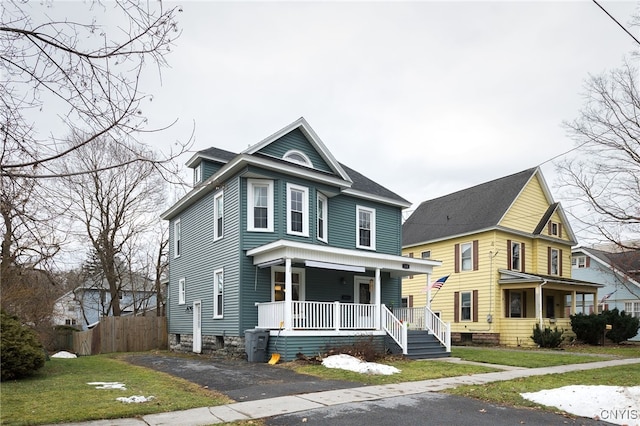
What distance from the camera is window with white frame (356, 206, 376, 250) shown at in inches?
794

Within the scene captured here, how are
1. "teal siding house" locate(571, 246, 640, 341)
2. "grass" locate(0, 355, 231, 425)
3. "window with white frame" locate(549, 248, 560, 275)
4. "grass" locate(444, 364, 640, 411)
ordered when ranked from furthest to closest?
"teal siding house" locate(571, 246, 640, 341) < "window with white frame" locate(549, 248, 560, 275) < "grass" locate(444, 364, 640, 411) < "grass" locate(0, 355, 231, 425)

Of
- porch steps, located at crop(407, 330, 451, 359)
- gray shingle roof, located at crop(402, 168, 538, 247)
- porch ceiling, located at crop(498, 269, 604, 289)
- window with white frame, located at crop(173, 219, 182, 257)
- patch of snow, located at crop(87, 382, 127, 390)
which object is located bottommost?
porch steps, located at crop(407, 330, 451, 359)

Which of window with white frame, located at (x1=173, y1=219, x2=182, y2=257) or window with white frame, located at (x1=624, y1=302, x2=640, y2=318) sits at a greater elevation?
window with white frame, located at (x1=173, y1=219, x2=182, y2=257)

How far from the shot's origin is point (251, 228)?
54.0ft

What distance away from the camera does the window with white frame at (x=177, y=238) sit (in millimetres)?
22844

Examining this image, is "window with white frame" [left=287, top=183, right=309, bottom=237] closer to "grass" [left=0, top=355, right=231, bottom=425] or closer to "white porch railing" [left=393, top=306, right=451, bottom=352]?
"white porch railing" [left=393, top=306, right=451, bottom=352]

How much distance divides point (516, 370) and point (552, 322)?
11863 millimetres

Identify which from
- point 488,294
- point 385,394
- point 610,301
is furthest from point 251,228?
point 610,301

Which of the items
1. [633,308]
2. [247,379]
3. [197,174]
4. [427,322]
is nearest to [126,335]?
[197,174]

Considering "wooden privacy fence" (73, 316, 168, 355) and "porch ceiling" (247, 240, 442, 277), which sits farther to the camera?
"wooden privacy fence" (73, 316, 168, 355)

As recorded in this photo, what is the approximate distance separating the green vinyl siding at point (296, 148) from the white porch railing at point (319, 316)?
17.4 ft

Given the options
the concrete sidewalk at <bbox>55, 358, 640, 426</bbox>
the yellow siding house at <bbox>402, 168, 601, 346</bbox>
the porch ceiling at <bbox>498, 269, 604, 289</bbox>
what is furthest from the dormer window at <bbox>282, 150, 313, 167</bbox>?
the porch ceiling at <bbox>498, 269, 604, 289</bbox>

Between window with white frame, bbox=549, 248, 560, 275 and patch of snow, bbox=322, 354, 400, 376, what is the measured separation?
18144 millimetres

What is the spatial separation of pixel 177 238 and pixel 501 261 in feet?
52.2
